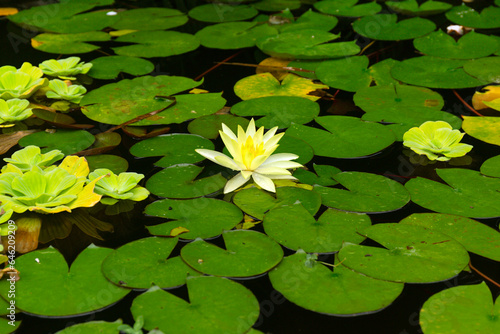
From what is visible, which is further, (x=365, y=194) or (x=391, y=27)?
(x=391, y=27)

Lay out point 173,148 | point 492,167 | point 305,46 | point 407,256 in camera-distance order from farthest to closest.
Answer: point 305,46, point 173,148, point 492,167, point 407,256

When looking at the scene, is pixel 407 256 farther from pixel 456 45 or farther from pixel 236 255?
pixel 456 45

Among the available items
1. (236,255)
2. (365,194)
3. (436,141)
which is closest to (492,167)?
(436,141)

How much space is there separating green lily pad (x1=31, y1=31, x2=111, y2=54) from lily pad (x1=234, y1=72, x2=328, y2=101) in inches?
39.9

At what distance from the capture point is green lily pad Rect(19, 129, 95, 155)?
80.7 inches

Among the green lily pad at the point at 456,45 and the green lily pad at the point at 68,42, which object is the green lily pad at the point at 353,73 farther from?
the green lily pad at the point at 68,42

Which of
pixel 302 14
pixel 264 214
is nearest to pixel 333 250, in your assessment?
pixel 264 214

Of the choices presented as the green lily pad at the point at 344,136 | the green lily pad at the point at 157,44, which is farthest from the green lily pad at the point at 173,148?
the green lily pad at the point at 157,44

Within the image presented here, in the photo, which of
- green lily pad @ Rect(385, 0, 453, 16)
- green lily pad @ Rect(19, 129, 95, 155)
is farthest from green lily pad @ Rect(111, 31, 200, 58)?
green lily pad @ Rect(385, 0, 453, 16)

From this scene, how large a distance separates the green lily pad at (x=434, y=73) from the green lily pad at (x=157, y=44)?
1186 millimetres

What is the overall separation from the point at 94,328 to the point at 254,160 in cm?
79

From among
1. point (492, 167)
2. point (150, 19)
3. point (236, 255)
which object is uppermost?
point (150, 19)

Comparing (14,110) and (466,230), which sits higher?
(14,110)

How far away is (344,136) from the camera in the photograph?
6.98 ft
